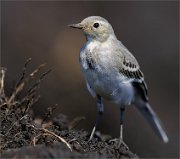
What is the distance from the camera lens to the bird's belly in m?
→ 8.06

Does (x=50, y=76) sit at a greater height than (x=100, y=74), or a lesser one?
lesser

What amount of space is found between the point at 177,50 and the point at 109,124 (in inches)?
147

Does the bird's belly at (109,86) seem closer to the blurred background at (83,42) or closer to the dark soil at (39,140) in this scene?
the dark soil at (39,140)

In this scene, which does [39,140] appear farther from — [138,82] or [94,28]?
[138,82]

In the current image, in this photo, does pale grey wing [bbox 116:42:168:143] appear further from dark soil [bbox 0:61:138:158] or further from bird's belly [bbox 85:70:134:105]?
dark soil [bbox 0:61:138:158]

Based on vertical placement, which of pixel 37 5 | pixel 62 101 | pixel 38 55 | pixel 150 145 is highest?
pixel 37 5

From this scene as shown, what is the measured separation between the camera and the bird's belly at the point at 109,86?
8062 millimetres

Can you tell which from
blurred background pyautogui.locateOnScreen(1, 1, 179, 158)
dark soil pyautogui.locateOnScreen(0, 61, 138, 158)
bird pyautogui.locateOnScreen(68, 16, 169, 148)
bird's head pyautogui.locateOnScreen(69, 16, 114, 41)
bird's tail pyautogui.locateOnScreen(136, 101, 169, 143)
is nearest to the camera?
dark soil pyautogui.locateOnScreen(0, 61, 138, 158)

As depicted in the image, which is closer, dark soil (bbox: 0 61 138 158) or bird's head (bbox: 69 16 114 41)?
dark soil (bbox: 0 61 138 158)

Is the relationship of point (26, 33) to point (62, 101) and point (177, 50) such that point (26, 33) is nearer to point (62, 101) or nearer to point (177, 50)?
point (62, 101)

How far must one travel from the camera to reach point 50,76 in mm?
14258

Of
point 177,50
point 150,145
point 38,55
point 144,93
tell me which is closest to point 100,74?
point 144,93

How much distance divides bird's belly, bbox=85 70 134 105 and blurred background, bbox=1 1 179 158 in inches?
167

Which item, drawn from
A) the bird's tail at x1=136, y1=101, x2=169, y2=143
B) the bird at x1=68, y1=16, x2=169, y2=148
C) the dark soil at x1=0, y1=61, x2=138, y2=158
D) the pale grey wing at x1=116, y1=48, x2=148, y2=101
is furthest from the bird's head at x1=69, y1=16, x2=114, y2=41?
the bird's tail at x1=136, y1=101, x2=169, y2=143
